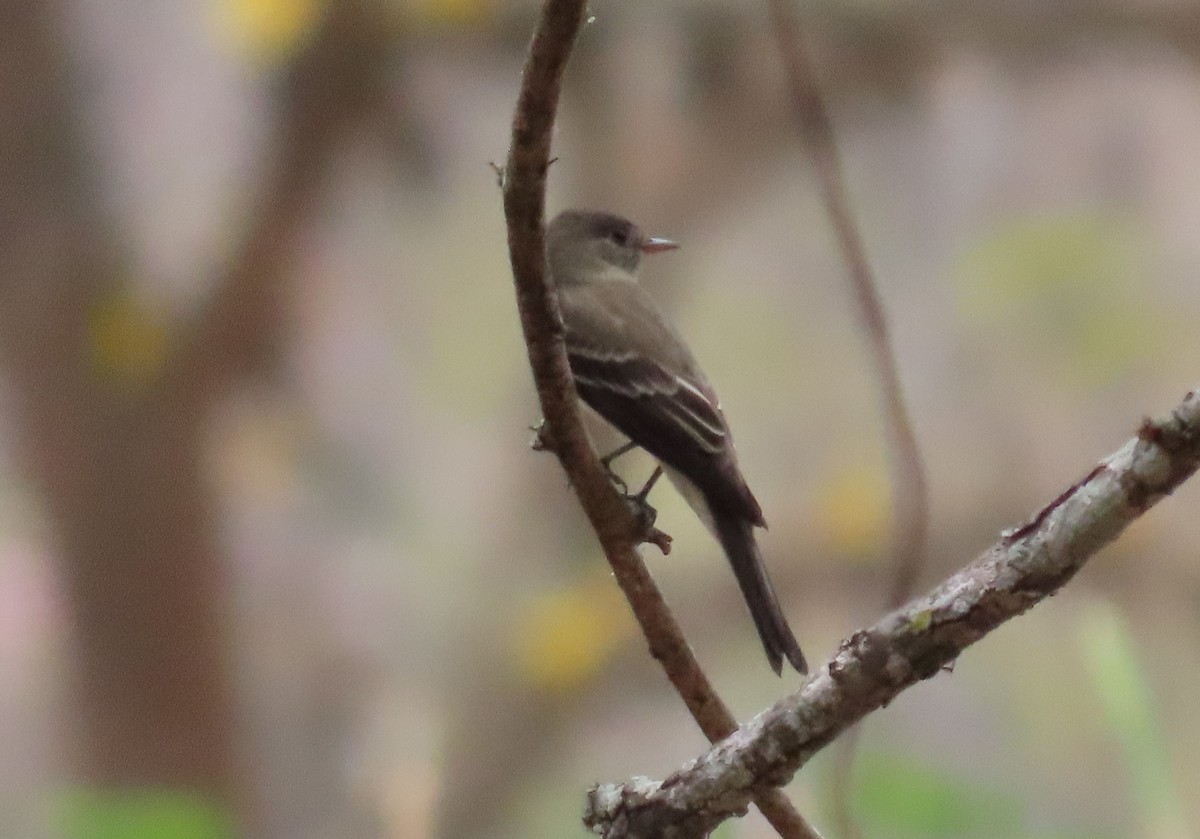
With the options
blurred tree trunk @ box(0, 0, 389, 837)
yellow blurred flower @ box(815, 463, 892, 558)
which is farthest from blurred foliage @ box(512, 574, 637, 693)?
blurred tree trunk @ box(0, 0, 389, 837)

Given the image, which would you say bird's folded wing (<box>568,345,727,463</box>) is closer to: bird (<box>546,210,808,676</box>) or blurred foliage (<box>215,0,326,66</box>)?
bird (<box>546,210,808,676</box>)

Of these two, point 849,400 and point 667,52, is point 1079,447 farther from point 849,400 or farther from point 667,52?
point 667,52

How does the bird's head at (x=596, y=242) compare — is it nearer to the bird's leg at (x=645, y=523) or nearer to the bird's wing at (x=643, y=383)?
the bird's wing at (x=643, y=383)

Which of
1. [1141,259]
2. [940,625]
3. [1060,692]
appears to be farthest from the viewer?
Answer: [1141,259]

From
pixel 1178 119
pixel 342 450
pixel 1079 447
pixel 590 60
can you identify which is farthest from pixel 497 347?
pixel 1178 119

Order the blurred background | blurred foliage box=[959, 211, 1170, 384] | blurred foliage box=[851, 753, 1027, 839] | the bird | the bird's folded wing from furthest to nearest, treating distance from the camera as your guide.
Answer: blurred foliage box=[959, 211, 1170, 384], the blurred background, blurred foliage box=[851, 753, 1027, 839], the bird's folded wing, the bird

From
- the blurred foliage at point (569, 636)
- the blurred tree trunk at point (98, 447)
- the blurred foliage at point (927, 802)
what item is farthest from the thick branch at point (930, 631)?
the blurred tree trunk at point (98, 447)
